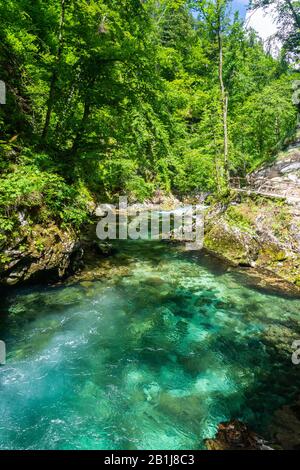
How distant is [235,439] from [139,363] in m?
2.42

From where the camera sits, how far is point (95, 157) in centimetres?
959

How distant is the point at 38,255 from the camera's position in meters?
8.20

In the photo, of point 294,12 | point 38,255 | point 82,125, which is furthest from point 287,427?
point 294,12

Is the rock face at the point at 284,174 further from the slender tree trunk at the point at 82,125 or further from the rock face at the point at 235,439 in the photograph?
the rock face at the point at 235,439

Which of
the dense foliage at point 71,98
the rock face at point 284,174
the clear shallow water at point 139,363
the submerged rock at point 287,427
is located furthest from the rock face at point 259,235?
the submerged rock at point 287,427

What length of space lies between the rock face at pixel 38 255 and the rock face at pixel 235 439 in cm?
582

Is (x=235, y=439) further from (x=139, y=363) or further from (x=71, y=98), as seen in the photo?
(x=71, y=98)

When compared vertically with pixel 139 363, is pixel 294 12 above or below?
above

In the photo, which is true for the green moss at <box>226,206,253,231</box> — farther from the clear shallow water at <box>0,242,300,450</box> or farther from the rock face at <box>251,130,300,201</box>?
the clear shallow water at <box>0,242,300,450</box>

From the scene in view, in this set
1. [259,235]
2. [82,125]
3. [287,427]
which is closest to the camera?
[287,427]

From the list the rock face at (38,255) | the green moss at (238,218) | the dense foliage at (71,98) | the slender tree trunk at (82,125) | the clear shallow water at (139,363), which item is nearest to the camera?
the clear shallow water at (139,363)

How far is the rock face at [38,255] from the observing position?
24.9 ft

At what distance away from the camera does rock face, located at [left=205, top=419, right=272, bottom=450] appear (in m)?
4.50

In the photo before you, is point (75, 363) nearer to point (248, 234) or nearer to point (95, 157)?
point (95, 157)
